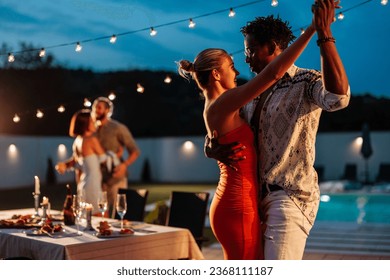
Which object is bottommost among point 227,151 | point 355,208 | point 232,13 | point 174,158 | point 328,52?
point 355,208

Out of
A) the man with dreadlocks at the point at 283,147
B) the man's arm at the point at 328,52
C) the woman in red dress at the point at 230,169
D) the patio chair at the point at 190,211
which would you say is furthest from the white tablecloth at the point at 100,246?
the man's arm at the point at 328,52

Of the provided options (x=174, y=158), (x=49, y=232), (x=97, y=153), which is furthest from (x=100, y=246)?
(x=174, y=158)

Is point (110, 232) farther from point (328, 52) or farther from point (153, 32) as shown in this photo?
point (153, 32)

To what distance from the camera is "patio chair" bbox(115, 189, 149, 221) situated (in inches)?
172

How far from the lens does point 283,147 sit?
5.64 ft

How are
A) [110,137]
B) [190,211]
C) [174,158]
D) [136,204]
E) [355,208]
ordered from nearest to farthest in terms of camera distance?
[190,211]
[136,204]
[110,137]
[355,208]
[174,158]

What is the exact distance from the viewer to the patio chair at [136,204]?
438 centimetres

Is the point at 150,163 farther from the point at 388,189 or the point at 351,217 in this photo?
Answer: the point at 351,217

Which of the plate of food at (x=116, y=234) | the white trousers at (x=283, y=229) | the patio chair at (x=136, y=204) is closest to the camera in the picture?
the white trousers at (x=283, y=229)

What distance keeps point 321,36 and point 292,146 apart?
361 millimetres

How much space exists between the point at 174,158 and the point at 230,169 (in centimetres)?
1765

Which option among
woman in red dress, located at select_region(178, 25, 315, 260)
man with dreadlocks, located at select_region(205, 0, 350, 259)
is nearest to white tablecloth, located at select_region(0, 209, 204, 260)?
woman in red dress, located at select_region(178, 25, 315, 260)

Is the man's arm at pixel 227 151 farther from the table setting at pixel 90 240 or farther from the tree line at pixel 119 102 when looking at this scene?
the tree line at pixel 119 102

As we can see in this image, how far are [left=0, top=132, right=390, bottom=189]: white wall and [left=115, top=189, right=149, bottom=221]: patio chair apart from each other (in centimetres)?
1185
